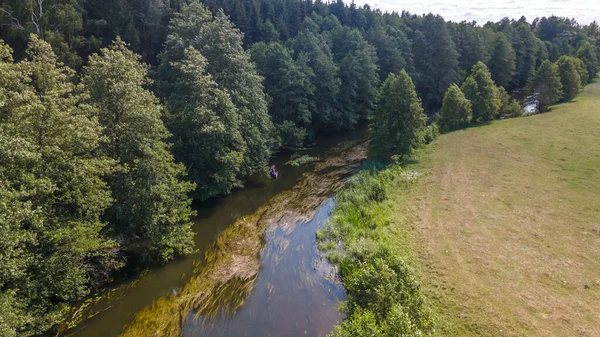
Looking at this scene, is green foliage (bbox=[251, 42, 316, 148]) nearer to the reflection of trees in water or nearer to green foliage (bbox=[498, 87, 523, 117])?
the reflection of trees in water

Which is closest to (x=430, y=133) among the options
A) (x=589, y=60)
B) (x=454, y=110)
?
(x=454, y=110)

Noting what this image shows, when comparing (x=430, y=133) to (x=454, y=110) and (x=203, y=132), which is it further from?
(x=203, y=132)

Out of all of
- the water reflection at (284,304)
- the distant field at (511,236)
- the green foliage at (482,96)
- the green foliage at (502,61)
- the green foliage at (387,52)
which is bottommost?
the distant field at (511,236)

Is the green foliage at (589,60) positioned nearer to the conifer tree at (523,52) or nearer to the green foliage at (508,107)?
the conifer tree at (523,52)

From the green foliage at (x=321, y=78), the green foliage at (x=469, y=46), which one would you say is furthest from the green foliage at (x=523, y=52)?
the green foliage at (x=321, y=78)

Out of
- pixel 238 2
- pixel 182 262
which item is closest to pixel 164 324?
pixel 182 262

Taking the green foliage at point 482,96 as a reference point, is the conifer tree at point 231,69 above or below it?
above
